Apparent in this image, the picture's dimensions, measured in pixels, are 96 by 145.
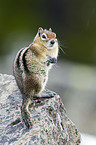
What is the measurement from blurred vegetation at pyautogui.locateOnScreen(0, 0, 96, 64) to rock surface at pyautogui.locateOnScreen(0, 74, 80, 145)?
1.50 m

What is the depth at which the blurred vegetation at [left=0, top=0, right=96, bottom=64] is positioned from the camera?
108 inches

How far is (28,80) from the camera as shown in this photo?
1.19 m

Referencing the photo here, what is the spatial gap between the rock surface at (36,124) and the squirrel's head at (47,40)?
0.28 m

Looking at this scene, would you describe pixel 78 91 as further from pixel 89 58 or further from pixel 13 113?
pixel 13 113

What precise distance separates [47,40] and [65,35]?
1660 millimetres

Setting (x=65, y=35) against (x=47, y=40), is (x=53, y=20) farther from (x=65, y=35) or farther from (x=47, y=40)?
(x=47, y=40)

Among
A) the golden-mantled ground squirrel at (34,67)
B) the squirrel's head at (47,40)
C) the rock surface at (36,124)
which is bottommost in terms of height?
the rock surface at (36,124)

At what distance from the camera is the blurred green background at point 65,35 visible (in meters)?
2.75

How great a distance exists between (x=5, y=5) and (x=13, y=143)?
209 cm

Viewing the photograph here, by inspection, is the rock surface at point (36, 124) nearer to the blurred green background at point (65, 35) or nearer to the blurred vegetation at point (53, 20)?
the blurred green background at point (65, 35)

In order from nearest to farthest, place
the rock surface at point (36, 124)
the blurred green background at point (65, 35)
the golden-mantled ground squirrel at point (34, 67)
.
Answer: the rock surface at point (36, 124), the golden-mantled ground squirrel at point (34, 67), the blurred green background at point (65, 35)

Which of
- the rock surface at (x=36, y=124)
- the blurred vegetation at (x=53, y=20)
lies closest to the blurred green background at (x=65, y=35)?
the blurred vegetation at (x=53, y=20)

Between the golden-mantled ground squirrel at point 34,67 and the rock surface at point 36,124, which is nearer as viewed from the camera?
the rock surface at point 36,124

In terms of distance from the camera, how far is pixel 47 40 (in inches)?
51.1
